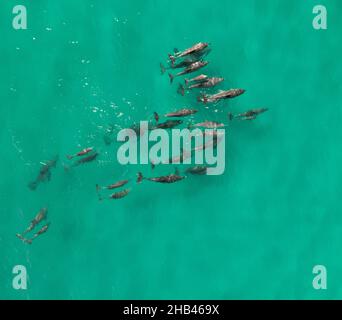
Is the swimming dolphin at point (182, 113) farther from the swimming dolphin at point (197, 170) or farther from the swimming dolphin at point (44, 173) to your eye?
the swimming dolphin at point (44, 173)

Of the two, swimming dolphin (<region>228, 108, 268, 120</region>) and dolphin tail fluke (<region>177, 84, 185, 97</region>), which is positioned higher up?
dolphin tail fluke (<region>177, 84, 185, 97</region>)

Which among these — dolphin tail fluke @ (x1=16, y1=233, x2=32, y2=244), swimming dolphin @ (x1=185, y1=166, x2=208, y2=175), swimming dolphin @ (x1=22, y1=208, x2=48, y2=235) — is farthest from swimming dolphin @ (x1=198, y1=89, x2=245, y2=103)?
→ dolphin tail fluke @ (x1=16, y1=233, x2=32, y2=244)

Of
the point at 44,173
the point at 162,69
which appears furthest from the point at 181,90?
the point at 44,173

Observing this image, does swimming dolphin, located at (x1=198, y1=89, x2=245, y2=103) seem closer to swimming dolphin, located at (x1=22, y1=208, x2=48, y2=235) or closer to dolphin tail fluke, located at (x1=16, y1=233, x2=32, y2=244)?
swimming dolphin, located at (x1=22, y1=208, x2=48, y2=235)

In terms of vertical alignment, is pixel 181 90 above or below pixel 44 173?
above

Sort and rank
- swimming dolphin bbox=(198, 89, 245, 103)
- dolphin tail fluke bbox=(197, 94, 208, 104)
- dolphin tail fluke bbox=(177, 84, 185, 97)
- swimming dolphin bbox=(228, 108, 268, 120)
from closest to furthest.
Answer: swimming dolphin bbox=(198, 89, 245, 103)
dolphin tail fluke bbox=(197, 94, 208, 104)
swimming dolphin bbox=(228, 108, 268, 120)
dolphin tail fluke bbox=(177, 84, 185, 97)

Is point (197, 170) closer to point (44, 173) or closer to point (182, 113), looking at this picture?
point (182, 113)

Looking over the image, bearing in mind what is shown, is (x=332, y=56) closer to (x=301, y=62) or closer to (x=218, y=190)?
(x=301, y=62)

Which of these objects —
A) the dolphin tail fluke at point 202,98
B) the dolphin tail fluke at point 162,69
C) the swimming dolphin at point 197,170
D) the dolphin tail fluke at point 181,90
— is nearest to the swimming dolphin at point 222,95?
the dolphin tail fluke at point 202,98
